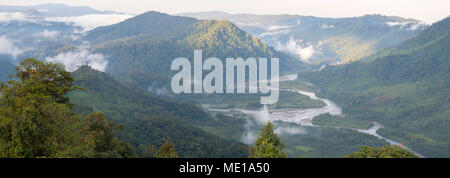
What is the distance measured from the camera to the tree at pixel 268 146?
42812 millimetres

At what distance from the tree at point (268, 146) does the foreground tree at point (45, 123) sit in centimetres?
1745

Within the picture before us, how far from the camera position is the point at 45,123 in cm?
4050

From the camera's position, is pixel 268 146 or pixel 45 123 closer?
pixel 45 123

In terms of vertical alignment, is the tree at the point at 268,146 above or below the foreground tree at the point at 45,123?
below

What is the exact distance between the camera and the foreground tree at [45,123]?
36.7 metres

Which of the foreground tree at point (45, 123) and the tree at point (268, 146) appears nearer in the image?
the foreground tree at point (45, 123)

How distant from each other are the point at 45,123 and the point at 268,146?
25.5 meters

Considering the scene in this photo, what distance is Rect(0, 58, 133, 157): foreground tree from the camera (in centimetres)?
3666
